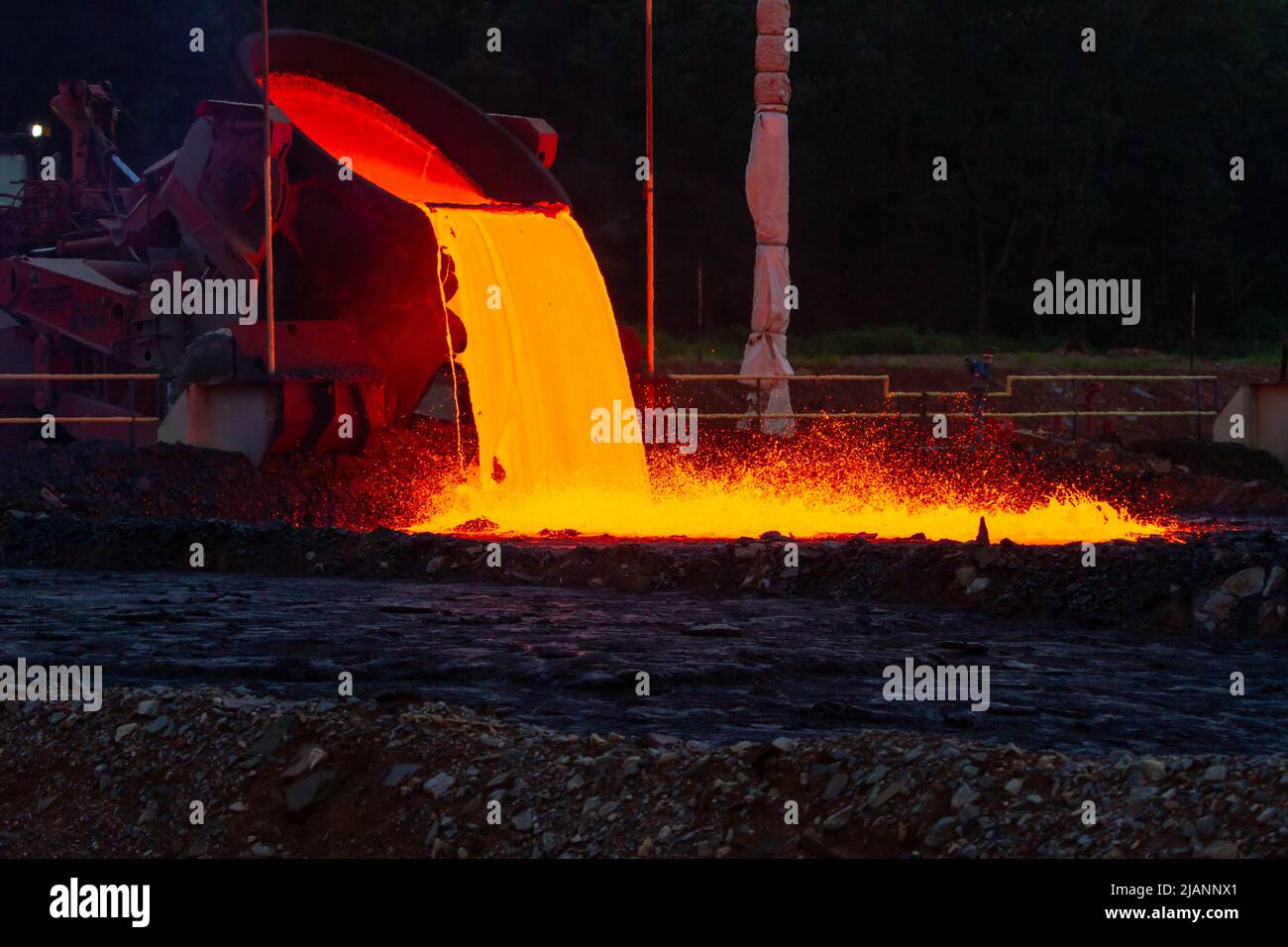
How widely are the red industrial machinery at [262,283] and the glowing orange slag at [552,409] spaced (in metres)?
0.35

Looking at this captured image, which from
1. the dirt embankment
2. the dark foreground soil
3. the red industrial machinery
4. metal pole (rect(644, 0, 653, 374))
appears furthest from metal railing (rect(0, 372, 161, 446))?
the dark foreground soil

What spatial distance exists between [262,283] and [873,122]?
28.5 m

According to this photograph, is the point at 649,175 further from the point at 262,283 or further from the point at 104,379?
the point at 104,379

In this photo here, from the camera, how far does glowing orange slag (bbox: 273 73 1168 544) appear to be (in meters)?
18.8

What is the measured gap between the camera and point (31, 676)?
10.5m

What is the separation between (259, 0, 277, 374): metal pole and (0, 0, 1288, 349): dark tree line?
2560 cm

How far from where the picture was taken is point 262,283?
66.6 feet

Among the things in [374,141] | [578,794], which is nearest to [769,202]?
[374,141]

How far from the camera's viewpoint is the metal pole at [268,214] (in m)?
18.4

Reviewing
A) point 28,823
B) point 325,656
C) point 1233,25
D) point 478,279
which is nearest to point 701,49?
point 1233,25

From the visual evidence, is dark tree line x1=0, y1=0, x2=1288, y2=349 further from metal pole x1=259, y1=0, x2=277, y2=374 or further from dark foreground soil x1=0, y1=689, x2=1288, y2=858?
dark foreground soil x1=0, y1=689, x2=1288, y2=858

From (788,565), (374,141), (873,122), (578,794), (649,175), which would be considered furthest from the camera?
(873,122)

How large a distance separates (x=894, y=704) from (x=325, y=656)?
11.5 ft

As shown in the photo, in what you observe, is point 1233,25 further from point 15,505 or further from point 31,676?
point 31,676
